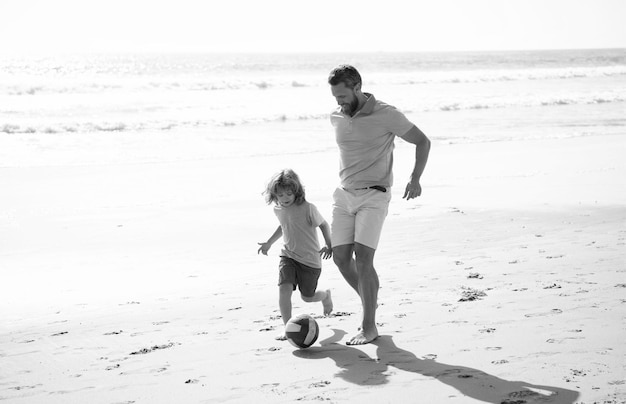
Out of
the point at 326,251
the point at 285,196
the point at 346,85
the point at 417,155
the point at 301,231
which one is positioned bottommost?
the point at 326,251

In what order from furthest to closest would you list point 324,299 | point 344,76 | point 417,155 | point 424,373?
1. point 324,299
2. point 417,155
3. point 344,76
4. point 424,373

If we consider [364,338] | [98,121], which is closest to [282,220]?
[364,338]

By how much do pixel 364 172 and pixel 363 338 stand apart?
3.60 ft

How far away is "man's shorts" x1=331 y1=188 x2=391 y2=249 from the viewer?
16.6 feet

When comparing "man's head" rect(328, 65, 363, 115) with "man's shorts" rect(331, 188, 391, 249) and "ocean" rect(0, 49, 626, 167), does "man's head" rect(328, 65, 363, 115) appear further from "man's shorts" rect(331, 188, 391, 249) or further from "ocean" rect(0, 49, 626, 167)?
"ocean" rect(0, 49, 626, 167)

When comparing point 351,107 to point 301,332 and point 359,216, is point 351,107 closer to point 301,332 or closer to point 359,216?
point 359,216

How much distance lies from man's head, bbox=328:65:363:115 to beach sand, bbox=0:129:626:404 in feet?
5.24

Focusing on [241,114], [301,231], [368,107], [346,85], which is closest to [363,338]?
[301,231]

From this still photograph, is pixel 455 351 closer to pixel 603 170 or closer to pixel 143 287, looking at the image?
pixel 143 287

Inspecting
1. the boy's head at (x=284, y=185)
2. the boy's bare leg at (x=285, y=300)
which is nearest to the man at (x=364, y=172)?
the boy's head at (x=284, y=185)

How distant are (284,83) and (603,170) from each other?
35.8 m

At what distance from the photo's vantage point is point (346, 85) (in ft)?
16.2

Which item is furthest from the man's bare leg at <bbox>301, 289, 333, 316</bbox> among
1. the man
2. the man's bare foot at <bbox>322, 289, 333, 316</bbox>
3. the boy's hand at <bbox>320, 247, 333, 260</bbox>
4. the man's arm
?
the man's arm

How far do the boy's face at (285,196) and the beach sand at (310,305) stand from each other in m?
0.96
